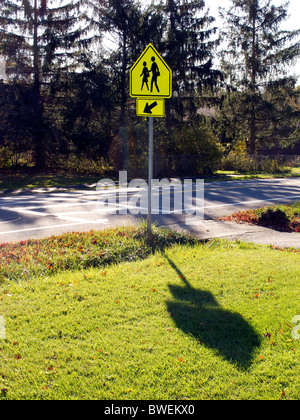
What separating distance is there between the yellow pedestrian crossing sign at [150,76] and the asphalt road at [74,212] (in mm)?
3320

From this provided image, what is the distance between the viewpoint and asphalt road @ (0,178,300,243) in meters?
8.97

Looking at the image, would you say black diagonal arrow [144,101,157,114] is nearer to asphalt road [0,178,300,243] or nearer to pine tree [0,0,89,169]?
asphalt road [0,178,300,243]

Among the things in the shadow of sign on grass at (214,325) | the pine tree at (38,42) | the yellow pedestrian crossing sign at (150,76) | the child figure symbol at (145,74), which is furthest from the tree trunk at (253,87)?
the shadow of sign on grass at (214,325)

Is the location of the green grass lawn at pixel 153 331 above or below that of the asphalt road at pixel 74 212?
below

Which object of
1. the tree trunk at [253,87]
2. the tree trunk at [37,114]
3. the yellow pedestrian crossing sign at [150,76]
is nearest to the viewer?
the yellow pedestrian crossing sign at [150,76]

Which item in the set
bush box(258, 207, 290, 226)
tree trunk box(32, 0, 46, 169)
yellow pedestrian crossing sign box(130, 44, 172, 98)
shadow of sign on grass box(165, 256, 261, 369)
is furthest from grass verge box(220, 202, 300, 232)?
tree trunk box(32, 0, 46, 169)

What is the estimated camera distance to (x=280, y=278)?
5.38 metres

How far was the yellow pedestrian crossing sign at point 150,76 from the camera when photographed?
7242mm

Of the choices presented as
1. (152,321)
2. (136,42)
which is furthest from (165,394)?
(136,42)

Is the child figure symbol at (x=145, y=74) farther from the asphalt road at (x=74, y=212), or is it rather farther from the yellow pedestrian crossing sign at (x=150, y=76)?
the asphalt road at (x=74, y=212)

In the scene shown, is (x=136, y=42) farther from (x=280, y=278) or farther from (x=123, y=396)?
(x=123, y=396)

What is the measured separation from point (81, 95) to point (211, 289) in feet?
76.2

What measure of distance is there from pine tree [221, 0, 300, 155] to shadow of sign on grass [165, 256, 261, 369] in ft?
111

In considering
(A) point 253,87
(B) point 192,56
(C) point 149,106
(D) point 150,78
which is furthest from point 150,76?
(A) point 253,87
